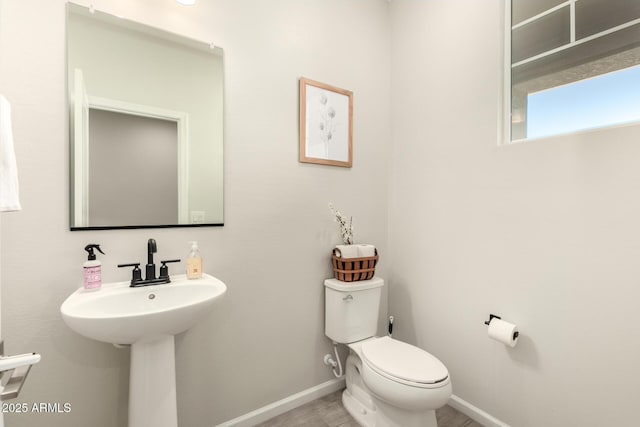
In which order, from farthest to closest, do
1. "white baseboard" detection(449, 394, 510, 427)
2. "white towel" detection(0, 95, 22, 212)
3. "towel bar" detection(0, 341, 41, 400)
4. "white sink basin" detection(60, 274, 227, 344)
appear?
"white baseboard" detection(449, 394, 510, 427) < "white sink basin" detection(60, 274, 227, 344) < "white towel" detection(0, 95, 22, 212) < "towel bar" detection(0, 341, 41, 400)

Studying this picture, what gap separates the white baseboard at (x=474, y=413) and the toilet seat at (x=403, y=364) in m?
0.52

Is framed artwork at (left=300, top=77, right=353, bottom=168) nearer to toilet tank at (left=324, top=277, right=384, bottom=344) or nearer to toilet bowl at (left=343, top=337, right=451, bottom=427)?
toilet tank at (left=324, top=277, right=384, bottom=344)

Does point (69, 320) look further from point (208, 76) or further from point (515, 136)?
point (515, 136)

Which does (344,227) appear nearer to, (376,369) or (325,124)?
(325,124)

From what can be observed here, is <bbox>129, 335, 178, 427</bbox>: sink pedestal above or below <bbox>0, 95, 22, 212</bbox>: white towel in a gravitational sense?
below

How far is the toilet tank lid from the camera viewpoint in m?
1.74

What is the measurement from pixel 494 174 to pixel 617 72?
621 mm

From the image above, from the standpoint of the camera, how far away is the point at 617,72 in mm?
1285

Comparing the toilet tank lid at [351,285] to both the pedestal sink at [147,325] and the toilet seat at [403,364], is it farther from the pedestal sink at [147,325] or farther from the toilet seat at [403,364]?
the pedestal sink at [147,325]

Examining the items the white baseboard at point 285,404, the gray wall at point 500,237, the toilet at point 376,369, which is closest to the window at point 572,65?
the gray wall at point 500,237

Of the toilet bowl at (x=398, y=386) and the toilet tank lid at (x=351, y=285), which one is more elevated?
the toilet tank lid at (x=351, y=285)

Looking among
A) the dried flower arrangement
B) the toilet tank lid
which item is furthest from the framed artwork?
the toilet tank lid

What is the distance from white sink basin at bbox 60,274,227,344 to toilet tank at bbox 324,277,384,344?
0.75 m

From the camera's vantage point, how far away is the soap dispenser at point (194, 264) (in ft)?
4.49
